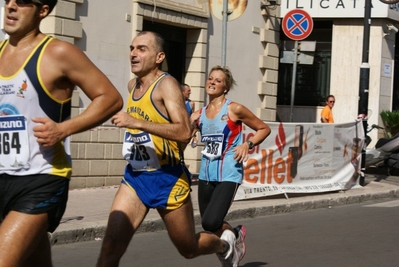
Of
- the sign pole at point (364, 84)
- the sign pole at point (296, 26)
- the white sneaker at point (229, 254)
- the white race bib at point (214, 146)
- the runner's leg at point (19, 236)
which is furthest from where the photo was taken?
the sign pole at point (296, 26)

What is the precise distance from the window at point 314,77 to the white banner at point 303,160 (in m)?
10.1

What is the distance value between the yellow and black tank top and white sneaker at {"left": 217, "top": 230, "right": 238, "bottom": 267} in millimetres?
2882

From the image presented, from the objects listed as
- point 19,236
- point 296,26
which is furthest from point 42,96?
point 296,26

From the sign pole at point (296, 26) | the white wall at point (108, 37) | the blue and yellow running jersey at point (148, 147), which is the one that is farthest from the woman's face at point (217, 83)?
the sign pole at point (296, 26)

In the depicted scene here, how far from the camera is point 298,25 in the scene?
16.8 meters

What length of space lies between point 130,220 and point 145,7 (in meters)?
9.88

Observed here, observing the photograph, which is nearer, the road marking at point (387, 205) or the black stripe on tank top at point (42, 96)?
the black stripe on tank top at point (42, 96)

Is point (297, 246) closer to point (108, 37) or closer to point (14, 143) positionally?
point (14, 143)

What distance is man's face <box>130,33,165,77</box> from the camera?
620 cm

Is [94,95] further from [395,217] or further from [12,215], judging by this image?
[395,217]

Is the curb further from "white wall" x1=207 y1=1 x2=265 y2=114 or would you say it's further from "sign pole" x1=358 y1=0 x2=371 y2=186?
"white wall" x1=207 y1=1 x2=265 y2=114

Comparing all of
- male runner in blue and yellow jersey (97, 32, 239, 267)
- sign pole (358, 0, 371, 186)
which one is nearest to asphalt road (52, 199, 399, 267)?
male runner in blue and yellow jersey (97, 32, 239, 267)

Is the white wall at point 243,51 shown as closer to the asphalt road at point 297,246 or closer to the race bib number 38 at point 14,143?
the asphalt road at point 297,246

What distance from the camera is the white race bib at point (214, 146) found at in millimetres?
7801
